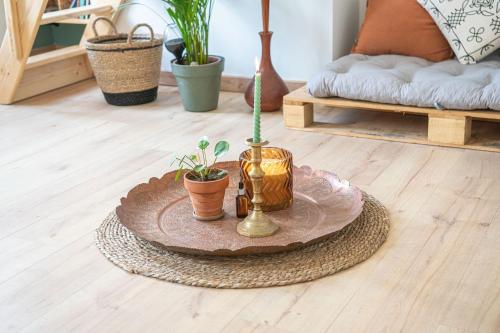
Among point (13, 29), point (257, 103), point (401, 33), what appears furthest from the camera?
point (13, 29)

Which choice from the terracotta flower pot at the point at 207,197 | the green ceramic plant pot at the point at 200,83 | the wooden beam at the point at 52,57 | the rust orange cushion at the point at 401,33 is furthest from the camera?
the wooden beam at the point at 52,57

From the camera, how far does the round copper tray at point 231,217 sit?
6.48ft

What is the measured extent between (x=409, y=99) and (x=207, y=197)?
123cm

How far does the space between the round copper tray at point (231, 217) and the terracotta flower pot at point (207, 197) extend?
0.02m

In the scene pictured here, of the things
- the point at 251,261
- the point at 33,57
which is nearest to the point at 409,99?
the point at 251,261

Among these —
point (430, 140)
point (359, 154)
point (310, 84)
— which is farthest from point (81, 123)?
point (430, 140)

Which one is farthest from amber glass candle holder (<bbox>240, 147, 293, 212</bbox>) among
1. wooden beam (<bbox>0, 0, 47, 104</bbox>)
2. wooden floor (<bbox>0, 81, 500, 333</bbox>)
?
wooden beam (<bbox>0, 0, 47, 104</bbox>)

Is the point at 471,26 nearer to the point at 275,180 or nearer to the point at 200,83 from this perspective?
the point at 200,83

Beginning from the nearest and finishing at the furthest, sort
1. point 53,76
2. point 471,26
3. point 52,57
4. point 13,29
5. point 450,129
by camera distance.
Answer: point 450,129 < point 471,26 < point 13,29 < point 52,57 < point 53,76

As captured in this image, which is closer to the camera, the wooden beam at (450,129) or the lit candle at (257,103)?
the lit candle at (257,103)

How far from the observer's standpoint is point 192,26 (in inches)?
138

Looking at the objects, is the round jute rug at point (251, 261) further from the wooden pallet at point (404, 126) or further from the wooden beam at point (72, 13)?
the wooden beam at point (72, 13)

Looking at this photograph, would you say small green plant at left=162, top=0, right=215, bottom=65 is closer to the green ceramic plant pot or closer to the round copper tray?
the green ceramic plant pot

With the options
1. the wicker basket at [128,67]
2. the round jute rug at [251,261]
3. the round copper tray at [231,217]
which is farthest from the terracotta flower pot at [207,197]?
the wicker basket at [128,67]
